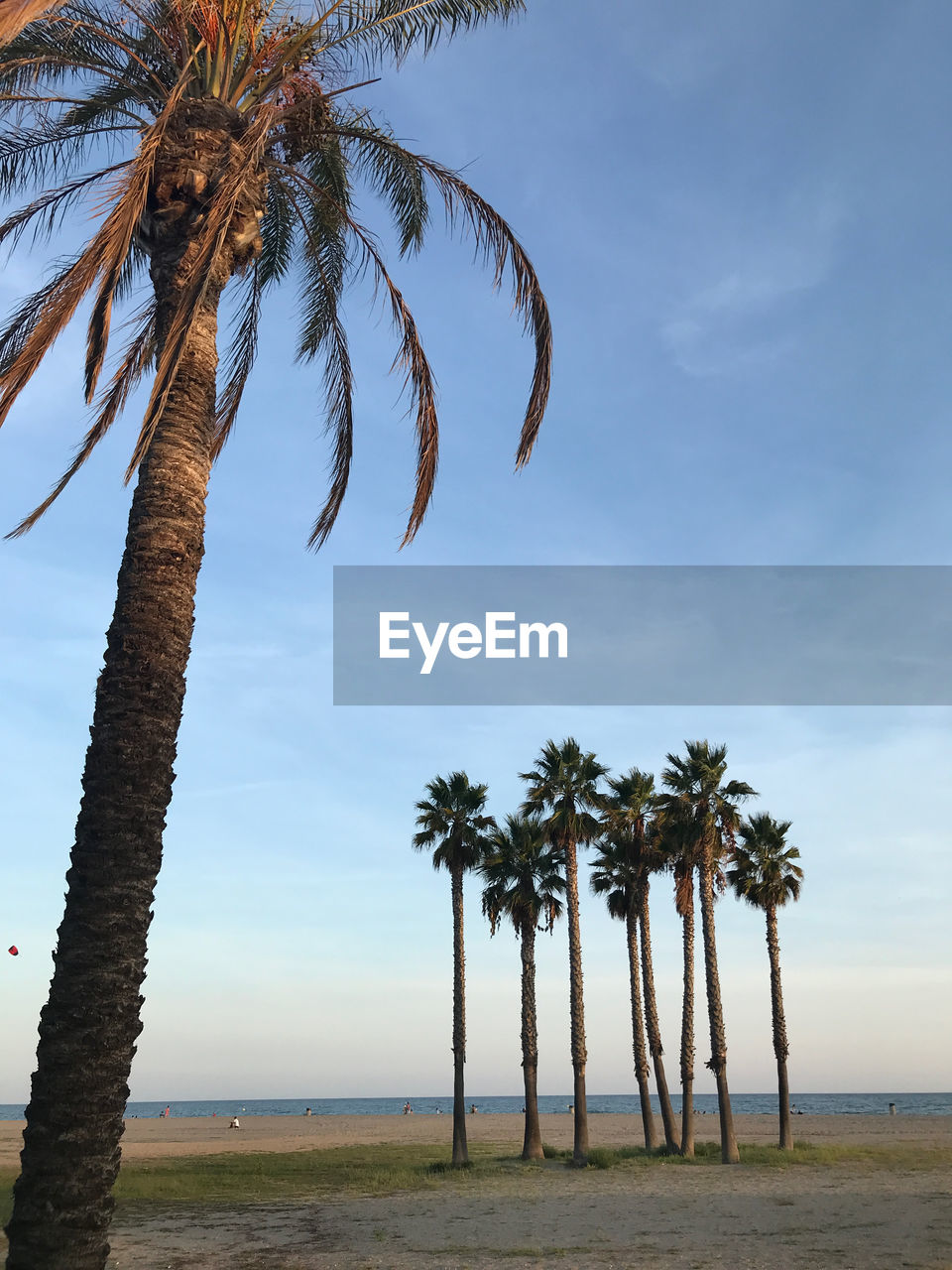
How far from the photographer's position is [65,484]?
10.8 meters

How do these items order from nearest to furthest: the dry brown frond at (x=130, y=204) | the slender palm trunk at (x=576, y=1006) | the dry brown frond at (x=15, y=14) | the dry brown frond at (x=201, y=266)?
the dry brown frond at (x=15, y=14), the dry brown frond at (x=201, y=266), the dry brown frond at (x=130, y=204), the slender palm trunk at (x=576, y=1006)

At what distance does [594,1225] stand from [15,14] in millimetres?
22906

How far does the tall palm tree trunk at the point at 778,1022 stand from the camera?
129 feet

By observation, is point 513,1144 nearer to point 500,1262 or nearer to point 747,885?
point 747,885

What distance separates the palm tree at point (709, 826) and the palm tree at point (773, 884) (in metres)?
2.90

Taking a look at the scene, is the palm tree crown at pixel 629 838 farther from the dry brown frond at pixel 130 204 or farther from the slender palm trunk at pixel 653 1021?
the dry brown frond at pixel 130 204

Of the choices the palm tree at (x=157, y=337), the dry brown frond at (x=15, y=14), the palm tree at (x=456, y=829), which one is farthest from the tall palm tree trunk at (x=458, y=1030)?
the dry brown frond at (x=15, y=14)

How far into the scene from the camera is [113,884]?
748cm

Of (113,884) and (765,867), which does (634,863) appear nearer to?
(765,867)

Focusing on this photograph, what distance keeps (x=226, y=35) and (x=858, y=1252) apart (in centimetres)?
2102

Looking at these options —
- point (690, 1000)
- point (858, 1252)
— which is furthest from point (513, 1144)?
point (858, 1252)

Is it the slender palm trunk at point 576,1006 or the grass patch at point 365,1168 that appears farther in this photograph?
the slender palm trunk at point 576,1006

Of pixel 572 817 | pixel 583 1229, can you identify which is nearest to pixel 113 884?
pixel 583 1229

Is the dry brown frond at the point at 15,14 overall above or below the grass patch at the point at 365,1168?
above
